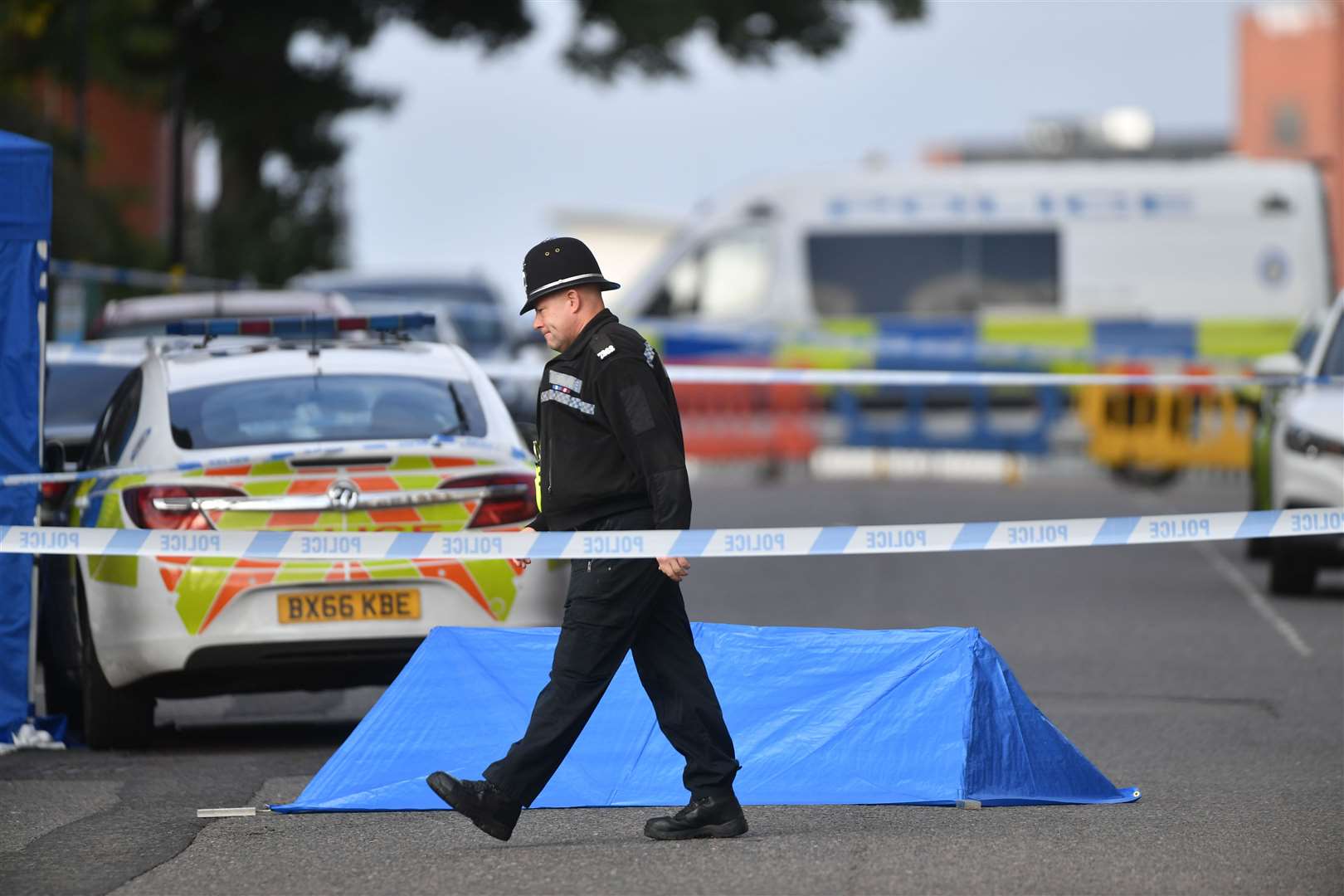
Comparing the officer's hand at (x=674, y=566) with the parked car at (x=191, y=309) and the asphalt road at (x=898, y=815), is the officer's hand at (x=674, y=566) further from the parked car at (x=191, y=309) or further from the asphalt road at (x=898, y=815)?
the parked car at (x=191, y=309)

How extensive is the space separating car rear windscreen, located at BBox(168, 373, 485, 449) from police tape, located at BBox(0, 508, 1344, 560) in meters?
1.40

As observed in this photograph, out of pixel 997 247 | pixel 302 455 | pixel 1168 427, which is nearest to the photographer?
pixel 302 455

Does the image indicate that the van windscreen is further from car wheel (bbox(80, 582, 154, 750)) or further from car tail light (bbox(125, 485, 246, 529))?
car tail light (bbox(125, 485, 246, 529))

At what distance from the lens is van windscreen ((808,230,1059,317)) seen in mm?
26016

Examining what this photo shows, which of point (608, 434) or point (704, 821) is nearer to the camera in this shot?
point (608, 434)

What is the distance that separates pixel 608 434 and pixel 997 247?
19349 mm

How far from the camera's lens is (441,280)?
80.8 feet

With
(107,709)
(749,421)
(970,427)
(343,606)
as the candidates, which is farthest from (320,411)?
(749,421)

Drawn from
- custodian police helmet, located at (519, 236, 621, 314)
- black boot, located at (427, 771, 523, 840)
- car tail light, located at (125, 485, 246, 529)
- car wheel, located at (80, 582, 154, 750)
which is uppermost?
custodian police helmet, located at (519, 236, 621, 314)

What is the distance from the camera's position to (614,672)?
23.7ft

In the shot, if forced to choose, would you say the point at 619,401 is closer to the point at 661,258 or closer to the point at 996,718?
the point at 996,718

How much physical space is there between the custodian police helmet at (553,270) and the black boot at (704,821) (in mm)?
1466

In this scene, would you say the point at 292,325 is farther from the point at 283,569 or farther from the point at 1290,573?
the point at 1290,573

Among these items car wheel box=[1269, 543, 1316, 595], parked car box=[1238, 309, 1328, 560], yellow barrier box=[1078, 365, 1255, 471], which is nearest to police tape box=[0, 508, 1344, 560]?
parked car box=[1238, 309, 1328, 560]
